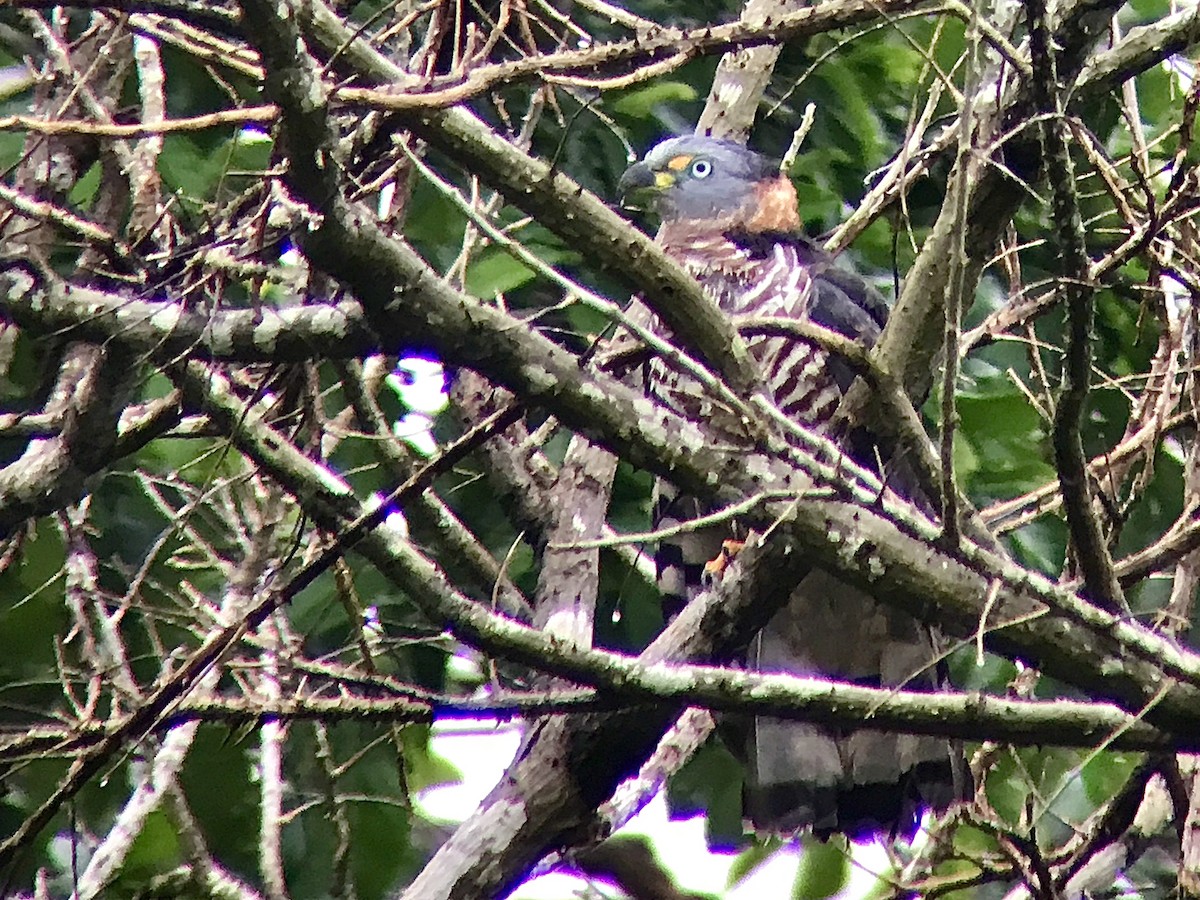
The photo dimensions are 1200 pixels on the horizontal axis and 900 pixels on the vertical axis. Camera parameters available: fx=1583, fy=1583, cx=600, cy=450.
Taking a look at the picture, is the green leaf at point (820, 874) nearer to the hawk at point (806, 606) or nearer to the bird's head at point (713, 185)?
the hawk at point (806, 606)

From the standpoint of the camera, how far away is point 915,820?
361cm

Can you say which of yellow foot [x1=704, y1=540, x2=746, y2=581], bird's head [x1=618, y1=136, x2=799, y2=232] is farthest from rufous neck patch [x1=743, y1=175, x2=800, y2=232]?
yellow foot [x1=704, y1=540, x2=746, y2=581]

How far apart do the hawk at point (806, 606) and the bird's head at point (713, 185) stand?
13 millimetres

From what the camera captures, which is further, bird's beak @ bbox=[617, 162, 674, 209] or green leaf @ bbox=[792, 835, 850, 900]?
bird's beak @ bbox=[617, 162, 674, 209]

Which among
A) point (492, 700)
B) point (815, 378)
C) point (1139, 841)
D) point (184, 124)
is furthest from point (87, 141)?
point (1139, 841)

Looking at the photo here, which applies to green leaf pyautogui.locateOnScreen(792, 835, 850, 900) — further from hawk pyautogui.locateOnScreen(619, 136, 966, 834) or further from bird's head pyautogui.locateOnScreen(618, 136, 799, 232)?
bird's head pyautogui.locateOnScreen(618, 136, 799, 232)

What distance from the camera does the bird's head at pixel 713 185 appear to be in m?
4.13

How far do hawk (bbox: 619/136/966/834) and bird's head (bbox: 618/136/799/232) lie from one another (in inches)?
0.5

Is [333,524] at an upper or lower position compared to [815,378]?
lower

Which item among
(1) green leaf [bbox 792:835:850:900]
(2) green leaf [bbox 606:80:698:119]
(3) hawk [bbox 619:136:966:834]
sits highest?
(2) green leaf [bbox 606:80:698:119]

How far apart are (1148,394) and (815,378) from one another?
73cm

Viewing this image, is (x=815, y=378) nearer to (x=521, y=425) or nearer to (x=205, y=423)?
(x=521, y=425)

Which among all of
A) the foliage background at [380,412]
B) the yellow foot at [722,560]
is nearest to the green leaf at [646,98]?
the foliage background at [380,412]

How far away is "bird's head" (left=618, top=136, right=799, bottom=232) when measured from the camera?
4.13 metres
